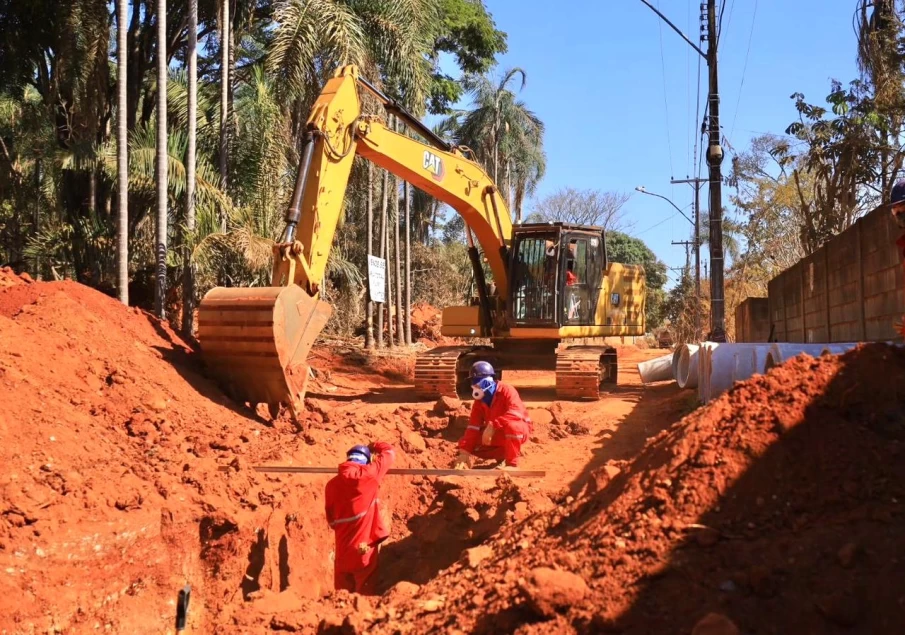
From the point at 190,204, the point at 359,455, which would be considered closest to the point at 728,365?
the point at 359,455

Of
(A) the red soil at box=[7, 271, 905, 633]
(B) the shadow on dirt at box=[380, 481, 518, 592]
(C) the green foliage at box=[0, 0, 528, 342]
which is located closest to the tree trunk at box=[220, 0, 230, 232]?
(C) the green foliage at box=[0, 0, 528, 342]

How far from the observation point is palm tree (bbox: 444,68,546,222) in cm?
3819

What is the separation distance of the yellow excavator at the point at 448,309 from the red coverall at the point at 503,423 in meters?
2.76

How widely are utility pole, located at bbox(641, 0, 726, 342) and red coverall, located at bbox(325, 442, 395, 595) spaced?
31.5ft

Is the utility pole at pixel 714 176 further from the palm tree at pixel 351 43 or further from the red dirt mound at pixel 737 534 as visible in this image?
the red dirt mound at pixel 737 534

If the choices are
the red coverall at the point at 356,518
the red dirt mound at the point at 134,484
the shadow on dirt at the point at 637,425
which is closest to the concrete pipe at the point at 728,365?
the shadow on dirt at the point at 637,425

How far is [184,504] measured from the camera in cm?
691

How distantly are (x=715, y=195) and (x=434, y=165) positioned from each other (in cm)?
617

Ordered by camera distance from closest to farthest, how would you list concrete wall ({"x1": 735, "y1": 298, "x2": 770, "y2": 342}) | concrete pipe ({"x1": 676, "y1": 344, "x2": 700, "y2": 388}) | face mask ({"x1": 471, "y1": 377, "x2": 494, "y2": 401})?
1. face mask ({"x1": 471, "y1": 377, "x2": 494, "y2": 401})
2. concrete pipe ({"x1": 676, "y1": 344, "x2": 700, "y2": 388})
3. concrete wall ({"x1": 735, "y1": 298, "x2": 770, "y2": 342})

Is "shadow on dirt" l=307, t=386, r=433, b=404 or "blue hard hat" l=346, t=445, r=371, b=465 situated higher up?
"blue hard hat" l=346, t=445, r=371, b=465

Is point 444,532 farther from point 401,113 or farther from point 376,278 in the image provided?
point 376,278

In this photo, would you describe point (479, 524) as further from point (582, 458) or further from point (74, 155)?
point (74, 155)

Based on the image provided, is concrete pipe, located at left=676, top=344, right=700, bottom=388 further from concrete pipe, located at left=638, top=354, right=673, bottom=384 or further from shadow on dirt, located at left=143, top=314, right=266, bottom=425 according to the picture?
shadow on dirt, located at left=143, top=314, right=266, bottom=425

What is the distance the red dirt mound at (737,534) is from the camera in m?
3.09
